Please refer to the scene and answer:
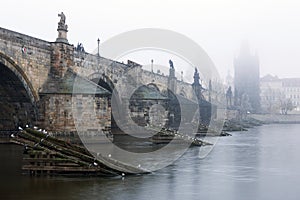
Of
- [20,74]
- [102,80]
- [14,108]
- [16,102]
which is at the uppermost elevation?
[102,80]

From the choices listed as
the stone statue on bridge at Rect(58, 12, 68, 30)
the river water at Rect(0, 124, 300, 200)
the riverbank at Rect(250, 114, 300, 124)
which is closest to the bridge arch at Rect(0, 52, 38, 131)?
the stone statue on bridge at Rect(58, 12, 68, 30)

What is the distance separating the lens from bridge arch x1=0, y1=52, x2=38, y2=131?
93.6ft

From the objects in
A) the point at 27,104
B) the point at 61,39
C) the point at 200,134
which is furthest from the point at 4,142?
the point at 200,134

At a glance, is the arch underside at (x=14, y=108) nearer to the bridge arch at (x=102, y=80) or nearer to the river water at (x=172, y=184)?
the bridge arch at (x=102, y=80)

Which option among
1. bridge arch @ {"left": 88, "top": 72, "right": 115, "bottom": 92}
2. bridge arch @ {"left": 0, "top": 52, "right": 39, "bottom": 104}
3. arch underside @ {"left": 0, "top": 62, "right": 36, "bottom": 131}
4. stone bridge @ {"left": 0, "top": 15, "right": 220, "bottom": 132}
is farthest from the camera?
bridge arch @ {"left": 88, "top": 72, "right": 115, "bottom": 92}

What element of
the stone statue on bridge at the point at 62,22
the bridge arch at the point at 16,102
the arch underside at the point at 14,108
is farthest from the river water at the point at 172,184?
the stone statue on bridge at the point at 62,22

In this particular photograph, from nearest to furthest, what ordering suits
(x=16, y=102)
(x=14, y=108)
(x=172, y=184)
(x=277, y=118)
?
1. (x=172, y=184)
2. (x=16, y=102)
3. (x=14, y=108)
4. (x=277, y=118)

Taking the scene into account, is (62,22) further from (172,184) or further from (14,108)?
(172,184)

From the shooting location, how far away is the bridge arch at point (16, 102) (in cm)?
2853

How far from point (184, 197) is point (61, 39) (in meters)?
20.8

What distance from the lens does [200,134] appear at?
155 ft

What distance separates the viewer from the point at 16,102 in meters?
29.7

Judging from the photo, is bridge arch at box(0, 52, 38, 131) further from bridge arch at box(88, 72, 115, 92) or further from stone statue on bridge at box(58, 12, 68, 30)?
bridge arch at box(88, 72, 115, 92)

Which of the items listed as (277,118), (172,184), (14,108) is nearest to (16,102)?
(14,108)
